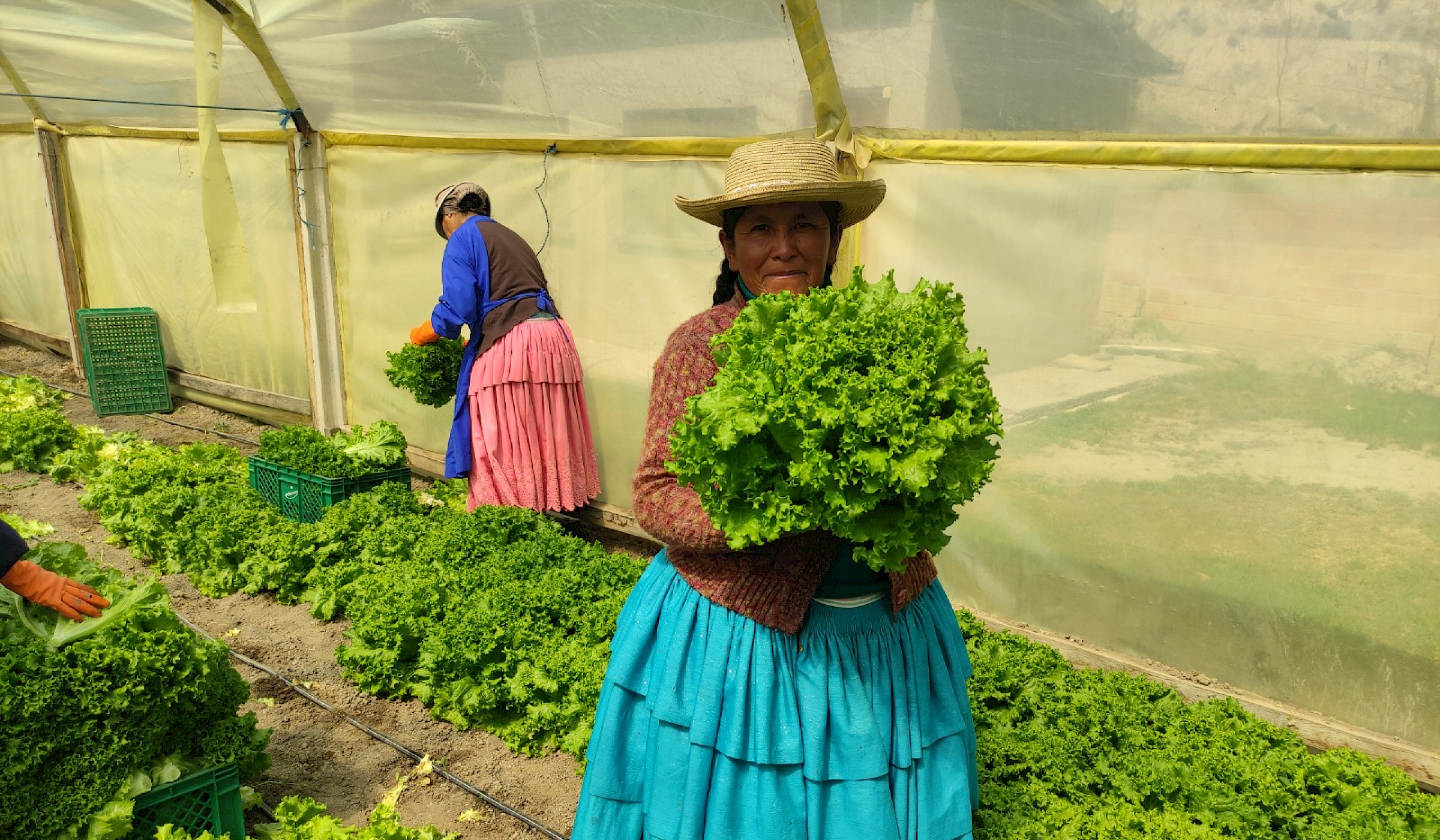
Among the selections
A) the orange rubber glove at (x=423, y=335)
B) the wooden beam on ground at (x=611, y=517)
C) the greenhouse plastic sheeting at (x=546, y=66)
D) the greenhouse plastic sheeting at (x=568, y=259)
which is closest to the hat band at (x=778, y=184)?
the greenhouse plastic sheeting at (x=546, y=66)

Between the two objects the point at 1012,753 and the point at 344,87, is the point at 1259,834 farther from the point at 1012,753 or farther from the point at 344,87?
the point at 344,87

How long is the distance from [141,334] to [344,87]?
5.15 metres

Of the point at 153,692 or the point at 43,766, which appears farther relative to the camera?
the point at 153,692

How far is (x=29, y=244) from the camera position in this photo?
1290cm

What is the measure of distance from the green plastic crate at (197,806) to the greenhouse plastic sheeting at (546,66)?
4183mm

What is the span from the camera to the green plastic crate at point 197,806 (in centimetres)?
325

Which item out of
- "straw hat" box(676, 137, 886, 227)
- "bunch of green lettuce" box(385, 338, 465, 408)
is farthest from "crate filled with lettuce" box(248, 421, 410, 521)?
"straw hat" box(676, 137, 886, 227)

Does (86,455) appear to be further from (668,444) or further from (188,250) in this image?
(668,444)

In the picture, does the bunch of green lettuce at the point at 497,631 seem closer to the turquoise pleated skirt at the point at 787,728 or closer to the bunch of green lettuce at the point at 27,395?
the turquoise pleated skirt at the point at 787,728

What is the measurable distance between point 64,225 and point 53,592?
1072 centimetres

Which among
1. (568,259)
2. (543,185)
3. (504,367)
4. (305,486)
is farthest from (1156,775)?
(305,486)

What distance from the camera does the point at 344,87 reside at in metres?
7.62

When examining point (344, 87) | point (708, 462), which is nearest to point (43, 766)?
point (708, 462)

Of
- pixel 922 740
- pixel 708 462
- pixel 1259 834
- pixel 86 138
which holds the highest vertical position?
pixel 86 138
